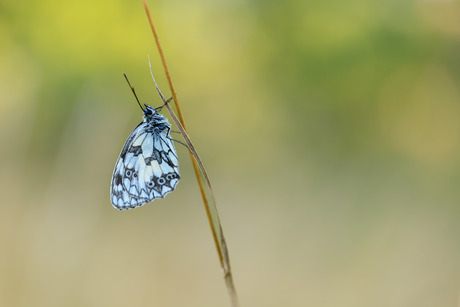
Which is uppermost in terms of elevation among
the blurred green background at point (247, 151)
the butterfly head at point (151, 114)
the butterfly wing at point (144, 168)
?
the blurred green background at point (247, 151)

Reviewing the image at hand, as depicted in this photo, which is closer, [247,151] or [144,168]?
[144,168]

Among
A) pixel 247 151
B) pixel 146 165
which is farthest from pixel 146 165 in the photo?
pixel 247 151

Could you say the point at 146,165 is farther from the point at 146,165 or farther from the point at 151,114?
the point at 151,114

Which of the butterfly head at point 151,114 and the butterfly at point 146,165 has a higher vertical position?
the butterfly head at point 151,114

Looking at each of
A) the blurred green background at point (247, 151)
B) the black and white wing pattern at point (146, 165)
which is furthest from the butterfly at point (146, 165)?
the blurred green background at point (247, 151)

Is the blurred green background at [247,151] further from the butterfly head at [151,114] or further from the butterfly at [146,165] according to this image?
the butterfly head at [151,114]

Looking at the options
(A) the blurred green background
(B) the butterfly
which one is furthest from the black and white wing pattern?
(A) the blurred green background

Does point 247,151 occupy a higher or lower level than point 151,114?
higher

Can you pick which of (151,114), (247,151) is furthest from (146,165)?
(247,151)
